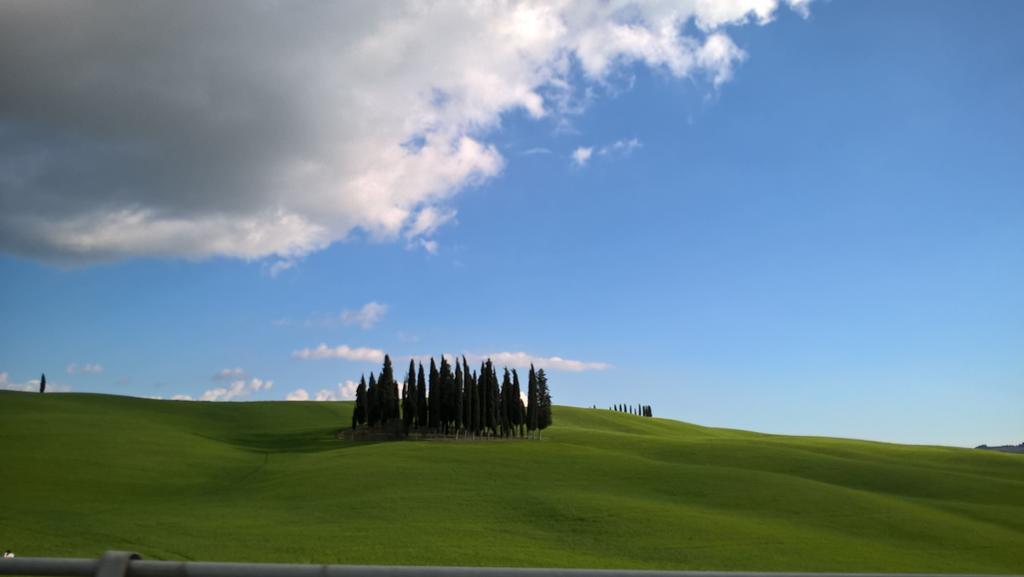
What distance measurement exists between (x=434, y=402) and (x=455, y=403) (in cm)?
297

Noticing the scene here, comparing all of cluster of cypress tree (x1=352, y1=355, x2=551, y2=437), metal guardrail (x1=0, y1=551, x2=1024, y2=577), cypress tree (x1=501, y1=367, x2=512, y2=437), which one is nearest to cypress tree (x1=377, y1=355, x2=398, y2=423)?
cluster of cypress tree (x1=352, y1=355, x2=551, y2=437)

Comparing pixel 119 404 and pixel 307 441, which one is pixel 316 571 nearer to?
pixel 307 441

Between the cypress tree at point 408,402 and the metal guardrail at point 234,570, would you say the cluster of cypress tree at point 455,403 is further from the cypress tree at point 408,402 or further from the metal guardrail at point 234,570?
the metal guardrail at point 234,570

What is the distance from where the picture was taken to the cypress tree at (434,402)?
3664 inches

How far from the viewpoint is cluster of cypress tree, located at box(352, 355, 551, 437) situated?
305ft

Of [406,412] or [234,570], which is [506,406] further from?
[234,570]

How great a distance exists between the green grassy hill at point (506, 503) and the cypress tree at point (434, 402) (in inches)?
615

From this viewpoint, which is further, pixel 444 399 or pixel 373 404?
pixel 373 404

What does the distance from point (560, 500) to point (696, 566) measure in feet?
48.1

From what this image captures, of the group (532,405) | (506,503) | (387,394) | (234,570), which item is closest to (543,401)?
(532,405)

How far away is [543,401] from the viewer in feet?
330

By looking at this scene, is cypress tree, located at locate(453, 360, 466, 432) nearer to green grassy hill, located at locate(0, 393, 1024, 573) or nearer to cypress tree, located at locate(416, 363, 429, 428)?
cypress tree, located at locate(416, 363, 429, 428)

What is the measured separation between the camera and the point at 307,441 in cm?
8762

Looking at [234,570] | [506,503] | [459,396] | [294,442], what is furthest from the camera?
[459,396]
